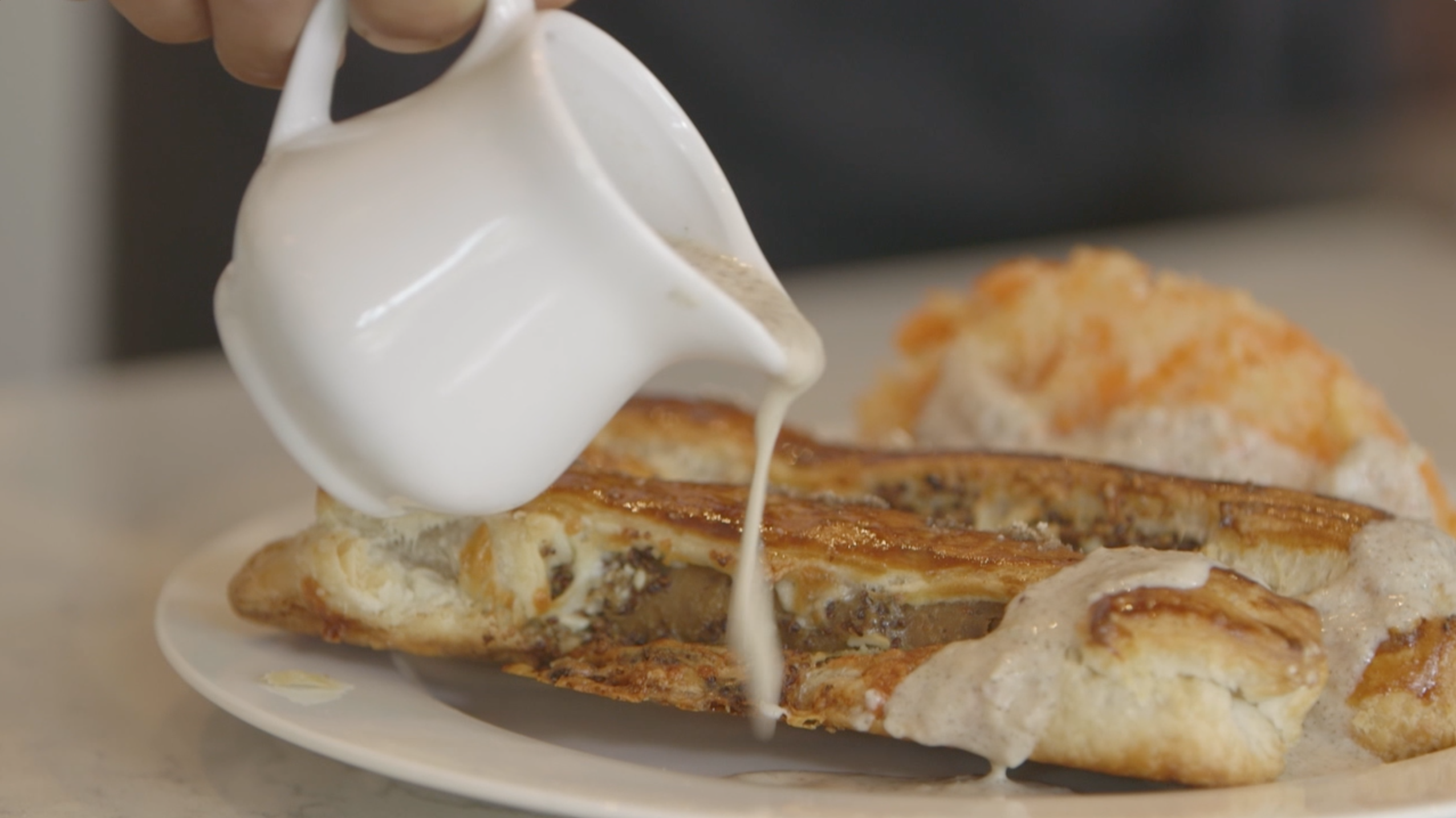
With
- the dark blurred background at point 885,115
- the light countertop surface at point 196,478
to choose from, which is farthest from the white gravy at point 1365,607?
the dark blurred background at point 885,115

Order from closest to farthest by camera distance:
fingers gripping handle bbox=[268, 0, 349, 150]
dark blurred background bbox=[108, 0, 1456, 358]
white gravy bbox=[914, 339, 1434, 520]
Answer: fingers gripping handle bbox=[268, 0, 349, 150] < white gravy bbox=[914, 339, 1434, 520] < dark blurred background bbox=[108, 0, 1456, 358]

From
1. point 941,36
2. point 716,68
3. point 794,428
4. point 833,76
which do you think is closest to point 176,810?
point 794,428

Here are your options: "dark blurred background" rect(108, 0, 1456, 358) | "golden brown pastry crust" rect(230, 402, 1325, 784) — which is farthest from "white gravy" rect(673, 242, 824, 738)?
"dark blurred background" rect(108, 0, 1456, 358)

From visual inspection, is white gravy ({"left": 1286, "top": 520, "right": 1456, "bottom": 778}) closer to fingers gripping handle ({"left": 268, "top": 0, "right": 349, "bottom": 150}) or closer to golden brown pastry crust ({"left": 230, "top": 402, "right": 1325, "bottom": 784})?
golden brown pastry crust ({"left": 230, "top": 402, "right": 1325, "bottom": 784})

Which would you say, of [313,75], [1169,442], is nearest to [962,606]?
[313,75]

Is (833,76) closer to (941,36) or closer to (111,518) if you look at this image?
(941,36)
